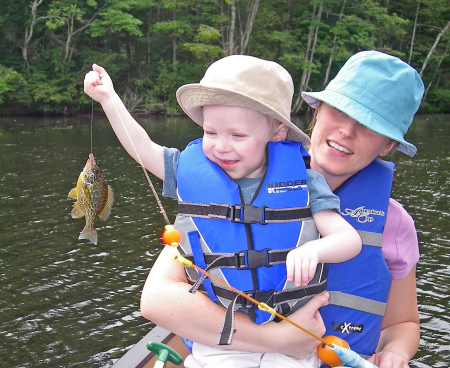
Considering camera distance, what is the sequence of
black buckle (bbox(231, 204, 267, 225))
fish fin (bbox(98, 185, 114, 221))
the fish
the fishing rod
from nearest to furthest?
the fishing rod
black buckle (bbox(231, 204, 267, 225))
the fish
fish fin (bbox(98, 185, 114, 221))

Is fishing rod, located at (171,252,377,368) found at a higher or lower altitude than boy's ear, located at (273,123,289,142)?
lower

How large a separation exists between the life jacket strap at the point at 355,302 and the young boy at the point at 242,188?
19cm

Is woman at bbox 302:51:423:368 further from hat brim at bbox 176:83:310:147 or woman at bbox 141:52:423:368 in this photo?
hat brim at bbox 176:83:310:147

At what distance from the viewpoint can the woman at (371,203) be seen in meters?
2.52

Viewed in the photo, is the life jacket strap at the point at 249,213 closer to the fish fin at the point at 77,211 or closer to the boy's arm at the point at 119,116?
Answer: the boy's arm at the point at 119,116

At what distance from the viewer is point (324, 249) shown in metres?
2.10

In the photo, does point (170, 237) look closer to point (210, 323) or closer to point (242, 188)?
point (210, 323)

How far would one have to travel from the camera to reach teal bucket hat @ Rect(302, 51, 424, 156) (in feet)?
8.13

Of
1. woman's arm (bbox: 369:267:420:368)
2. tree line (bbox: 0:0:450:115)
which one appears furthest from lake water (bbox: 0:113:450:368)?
tree line (bbox: 0:0:450:115)

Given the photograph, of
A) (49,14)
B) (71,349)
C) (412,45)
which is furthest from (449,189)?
(412,45)

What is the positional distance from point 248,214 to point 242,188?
0.16 meters

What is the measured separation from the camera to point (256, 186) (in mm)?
2451

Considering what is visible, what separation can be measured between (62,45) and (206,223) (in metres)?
33.2

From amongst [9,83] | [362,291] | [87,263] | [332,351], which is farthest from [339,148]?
[9,83]
